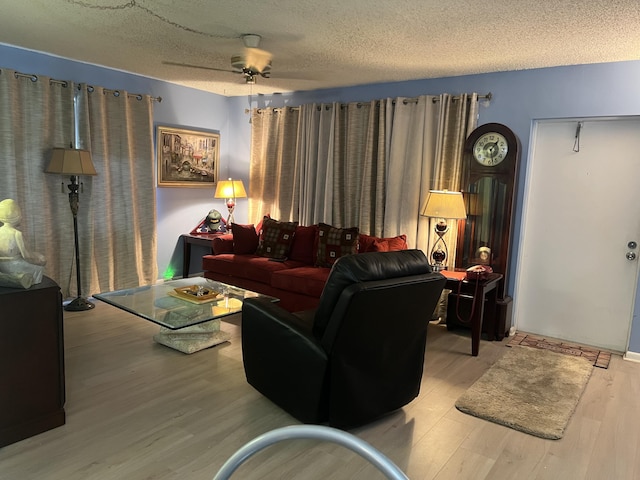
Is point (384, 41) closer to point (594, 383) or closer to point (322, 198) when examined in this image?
point (322, 198)

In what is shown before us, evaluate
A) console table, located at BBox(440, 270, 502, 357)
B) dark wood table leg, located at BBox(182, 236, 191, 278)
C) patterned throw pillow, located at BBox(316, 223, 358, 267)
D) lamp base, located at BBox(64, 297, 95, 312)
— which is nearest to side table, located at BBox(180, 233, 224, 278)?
dark wood table leg, located at BBox(182, 236, 191, 278)

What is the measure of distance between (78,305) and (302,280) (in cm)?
216

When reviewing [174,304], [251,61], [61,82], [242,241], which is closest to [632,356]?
[174,304]

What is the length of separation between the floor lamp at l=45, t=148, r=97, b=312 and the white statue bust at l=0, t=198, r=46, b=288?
1659mm

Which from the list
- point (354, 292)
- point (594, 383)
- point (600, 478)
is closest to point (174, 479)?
point (354, 292)

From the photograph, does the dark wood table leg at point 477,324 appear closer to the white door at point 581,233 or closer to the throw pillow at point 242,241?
the white door at point 581,233

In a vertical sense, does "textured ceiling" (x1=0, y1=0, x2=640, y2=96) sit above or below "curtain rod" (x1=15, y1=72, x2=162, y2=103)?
above

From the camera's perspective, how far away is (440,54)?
12.1 feet

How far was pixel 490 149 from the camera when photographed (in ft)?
13.8

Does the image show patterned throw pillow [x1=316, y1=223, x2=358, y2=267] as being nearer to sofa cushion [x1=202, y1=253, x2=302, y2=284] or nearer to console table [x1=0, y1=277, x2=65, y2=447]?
sofa cushion [x1=202, y1=253, x2=302, y2=284]

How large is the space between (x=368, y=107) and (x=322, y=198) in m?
1.12

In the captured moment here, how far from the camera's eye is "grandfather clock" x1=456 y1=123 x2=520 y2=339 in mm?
4105

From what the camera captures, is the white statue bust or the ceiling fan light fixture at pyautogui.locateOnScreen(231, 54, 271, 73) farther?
the ceiling fan light fixture at pyautogui.locateOnScreen(231, 54, 271, 73)

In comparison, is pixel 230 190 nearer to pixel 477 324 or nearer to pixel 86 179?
pixel 86 179
